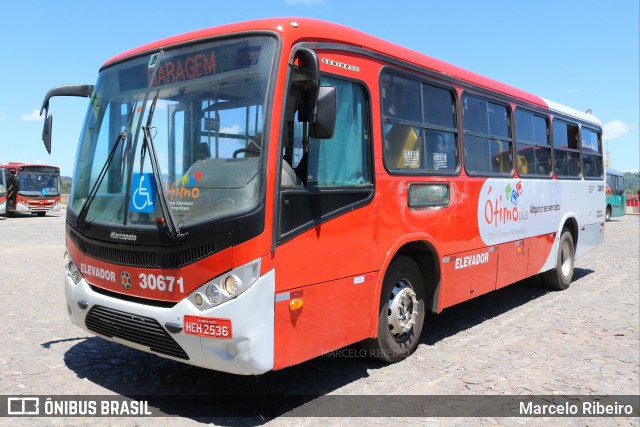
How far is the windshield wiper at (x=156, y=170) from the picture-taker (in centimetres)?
382

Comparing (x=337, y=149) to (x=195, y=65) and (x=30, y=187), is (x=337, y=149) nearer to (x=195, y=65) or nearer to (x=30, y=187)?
(x=195, y=65)

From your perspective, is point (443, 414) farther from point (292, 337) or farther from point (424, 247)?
point (424, 247)

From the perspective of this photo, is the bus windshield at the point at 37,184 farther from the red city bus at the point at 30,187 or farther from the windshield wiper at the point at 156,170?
the windshield wiper at the point at 156,170

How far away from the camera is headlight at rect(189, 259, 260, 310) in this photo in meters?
3.70

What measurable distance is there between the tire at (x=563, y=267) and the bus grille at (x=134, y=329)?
23.7 ft

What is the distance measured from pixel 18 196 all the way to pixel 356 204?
29738 millimetres

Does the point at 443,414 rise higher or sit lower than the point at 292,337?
lower

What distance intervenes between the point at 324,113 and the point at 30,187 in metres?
30.4

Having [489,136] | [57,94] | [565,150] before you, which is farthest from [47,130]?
[565,150]

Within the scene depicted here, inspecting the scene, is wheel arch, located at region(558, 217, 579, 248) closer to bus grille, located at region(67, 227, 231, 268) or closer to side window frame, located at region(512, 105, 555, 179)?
side window frame, located at region(512, 105, 555, 179)

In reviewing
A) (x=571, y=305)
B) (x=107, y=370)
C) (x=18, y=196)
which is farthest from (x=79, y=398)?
(x=18, y=196)

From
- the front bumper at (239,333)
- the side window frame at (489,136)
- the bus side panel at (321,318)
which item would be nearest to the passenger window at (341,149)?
the bus side panel at (321,318)

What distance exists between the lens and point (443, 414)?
420cm

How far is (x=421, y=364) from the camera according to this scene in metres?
5.39
